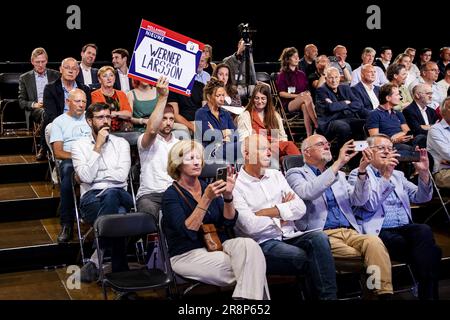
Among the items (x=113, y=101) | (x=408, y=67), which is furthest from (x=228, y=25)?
(x=113, y=101)

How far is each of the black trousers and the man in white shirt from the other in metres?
0.66

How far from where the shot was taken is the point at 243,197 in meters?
4.34

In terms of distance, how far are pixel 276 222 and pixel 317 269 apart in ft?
1.34

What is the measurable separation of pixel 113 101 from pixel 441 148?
9.36 ft

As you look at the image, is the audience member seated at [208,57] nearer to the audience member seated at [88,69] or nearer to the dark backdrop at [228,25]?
the audience member seated at [88,69]

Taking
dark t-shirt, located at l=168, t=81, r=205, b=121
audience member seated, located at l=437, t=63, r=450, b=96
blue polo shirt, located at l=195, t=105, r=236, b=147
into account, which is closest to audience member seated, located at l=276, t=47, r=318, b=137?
dark t-shirt, located at l=168, t=81, r=205, b=121

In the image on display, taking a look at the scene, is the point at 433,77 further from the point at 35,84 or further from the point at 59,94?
the point at 35,84

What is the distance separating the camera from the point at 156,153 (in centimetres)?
501

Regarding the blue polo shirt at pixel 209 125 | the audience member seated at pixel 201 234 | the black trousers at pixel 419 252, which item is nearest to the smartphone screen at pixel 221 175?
the audience member seated at pixel 201 234

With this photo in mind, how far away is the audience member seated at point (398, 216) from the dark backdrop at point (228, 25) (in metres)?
5.47

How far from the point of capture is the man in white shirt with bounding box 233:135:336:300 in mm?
4117

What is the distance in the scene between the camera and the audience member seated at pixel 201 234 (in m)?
3.91

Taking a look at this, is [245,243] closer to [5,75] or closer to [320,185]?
[320,185]
